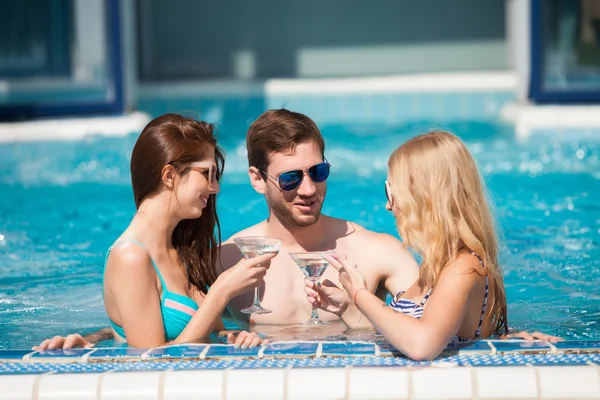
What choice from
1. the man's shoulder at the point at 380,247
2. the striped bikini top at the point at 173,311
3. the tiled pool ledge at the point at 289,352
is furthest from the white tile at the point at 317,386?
the man's shoulder at the point at 380,247

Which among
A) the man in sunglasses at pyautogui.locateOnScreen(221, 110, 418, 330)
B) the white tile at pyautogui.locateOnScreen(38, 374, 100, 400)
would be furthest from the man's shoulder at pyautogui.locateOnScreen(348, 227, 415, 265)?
the white tile at pyautogui.locateOnScreen(38, 374, 100, 400)

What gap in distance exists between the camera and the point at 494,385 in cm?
283

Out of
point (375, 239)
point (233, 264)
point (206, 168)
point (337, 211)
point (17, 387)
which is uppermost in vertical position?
point (206, 168)

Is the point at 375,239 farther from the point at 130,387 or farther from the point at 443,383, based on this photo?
the point at 130,387

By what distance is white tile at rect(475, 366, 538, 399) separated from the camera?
2.82 metres

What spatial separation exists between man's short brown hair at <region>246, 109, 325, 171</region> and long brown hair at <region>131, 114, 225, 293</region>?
0.92 ft

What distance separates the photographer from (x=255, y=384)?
2.88m

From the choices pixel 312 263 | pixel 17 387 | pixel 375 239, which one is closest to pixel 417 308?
pixel 312 263

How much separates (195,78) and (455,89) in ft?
14.6

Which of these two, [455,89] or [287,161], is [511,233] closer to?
[287,161]

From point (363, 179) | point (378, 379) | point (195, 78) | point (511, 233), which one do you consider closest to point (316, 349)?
point (378, 379)

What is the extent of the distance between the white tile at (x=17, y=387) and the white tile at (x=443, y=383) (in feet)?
4.01

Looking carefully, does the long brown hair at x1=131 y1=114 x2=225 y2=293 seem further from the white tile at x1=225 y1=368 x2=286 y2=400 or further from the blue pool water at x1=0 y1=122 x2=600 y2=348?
the blue pool water at x1=0 y1=122 x2=600 y2=348

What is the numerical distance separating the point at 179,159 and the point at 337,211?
13.8 feet
